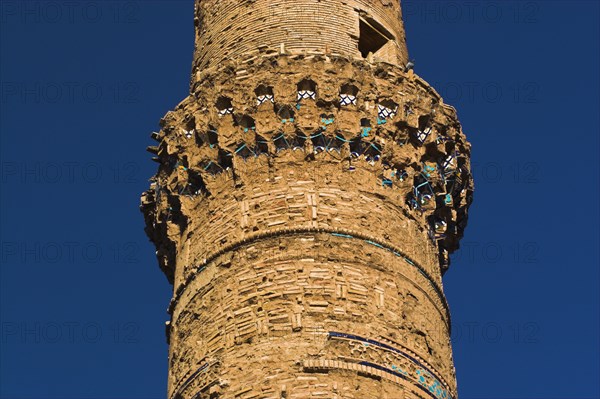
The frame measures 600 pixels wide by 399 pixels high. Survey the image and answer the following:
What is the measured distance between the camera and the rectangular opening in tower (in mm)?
13398

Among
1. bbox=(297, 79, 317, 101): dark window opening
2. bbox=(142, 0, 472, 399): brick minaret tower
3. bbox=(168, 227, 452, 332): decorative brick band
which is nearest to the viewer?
bbox=(142, 0, 472, 399): brick minaret tower

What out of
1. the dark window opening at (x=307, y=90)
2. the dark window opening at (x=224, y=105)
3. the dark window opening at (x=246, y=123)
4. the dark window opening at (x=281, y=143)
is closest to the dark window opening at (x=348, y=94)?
the dark window opening at (x=307, y=90)

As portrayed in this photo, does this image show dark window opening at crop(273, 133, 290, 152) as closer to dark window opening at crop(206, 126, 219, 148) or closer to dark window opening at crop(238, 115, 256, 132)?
dark window opening at crop(238, 115, 256, 132)

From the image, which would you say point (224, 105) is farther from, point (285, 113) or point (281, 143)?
point (281, 143)

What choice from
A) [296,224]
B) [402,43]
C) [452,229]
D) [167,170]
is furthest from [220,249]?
[402,43]

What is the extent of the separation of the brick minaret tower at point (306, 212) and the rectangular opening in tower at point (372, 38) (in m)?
0.06

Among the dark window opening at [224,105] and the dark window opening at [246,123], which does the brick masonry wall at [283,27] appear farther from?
the dark window opening at [246,123]

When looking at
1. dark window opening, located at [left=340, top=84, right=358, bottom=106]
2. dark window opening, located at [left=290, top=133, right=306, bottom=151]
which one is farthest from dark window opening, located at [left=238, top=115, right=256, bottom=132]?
dark window opening, located at [left=340, top=84, right=358, bottom=106]

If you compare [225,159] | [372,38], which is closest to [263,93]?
[225,159]

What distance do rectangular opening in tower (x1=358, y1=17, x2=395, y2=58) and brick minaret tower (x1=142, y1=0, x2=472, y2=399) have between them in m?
0.06

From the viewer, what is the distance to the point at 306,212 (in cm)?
1098

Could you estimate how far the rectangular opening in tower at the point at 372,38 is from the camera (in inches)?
527

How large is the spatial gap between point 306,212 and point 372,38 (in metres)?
3.19

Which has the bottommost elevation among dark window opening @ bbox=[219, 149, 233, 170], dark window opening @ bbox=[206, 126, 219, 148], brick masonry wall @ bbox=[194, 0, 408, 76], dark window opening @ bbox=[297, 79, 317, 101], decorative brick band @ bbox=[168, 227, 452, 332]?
decorative brick band @ bbox=[168, 227, 452, 332]
